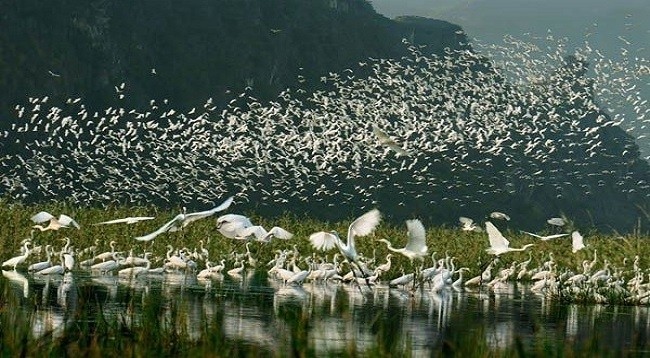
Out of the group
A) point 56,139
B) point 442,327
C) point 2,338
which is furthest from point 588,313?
point 56,139

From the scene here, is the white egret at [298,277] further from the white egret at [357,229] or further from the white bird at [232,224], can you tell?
the white egret at [357,229]

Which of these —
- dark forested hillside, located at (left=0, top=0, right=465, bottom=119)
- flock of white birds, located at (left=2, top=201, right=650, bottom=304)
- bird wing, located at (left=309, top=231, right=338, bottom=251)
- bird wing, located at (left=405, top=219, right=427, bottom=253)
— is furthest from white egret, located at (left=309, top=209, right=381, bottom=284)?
dark forested hillside, located at (left=0, top=0, right=465, bottom=119)

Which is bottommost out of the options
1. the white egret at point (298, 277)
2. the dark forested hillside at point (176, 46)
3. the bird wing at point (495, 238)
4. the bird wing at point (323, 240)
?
the white egret at point (298, 277)

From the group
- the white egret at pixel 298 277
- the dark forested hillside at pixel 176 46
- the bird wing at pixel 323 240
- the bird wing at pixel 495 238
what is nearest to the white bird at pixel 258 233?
the white egret at pixel 298 277

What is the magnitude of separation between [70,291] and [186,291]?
6.82ft

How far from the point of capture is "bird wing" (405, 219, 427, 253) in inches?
844

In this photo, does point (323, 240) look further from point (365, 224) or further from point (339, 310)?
point (339, 310)

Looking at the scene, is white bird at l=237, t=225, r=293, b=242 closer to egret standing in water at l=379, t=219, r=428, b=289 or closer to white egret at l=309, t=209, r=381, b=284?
white egret at l=309, t=209, r=381, b=284

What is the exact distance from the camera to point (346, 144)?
113625 mm

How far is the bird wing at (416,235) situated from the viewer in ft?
70.3

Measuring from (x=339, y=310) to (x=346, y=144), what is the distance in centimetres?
9454

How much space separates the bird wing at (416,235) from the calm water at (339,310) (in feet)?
3.19

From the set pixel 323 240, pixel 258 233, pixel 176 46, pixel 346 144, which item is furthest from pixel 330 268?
pixel 176 46

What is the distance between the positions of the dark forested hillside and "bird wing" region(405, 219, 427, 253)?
74.6 meters
